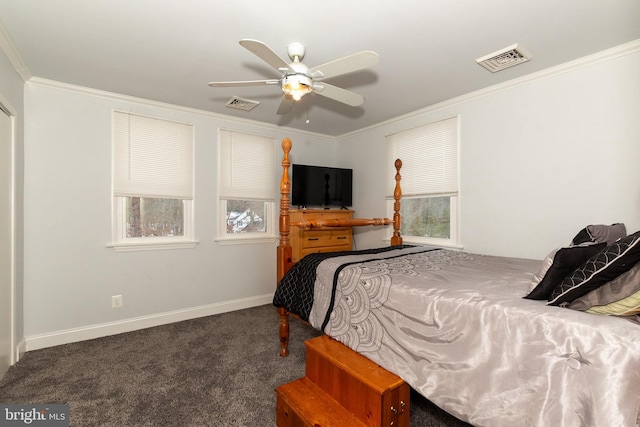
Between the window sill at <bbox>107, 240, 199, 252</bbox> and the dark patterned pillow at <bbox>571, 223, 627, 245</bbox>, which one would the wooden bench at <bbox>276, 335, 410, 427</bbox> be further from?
the window sill at <bbox>107, 240, 199, 252</bbox>

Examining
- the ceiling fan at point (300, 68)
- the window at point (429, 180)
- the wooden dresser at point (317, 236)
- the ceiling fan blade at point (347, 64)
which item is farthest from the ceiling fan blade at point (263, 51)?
the window at point (429, 180)

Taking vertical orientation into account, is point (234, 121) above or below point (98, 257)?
above

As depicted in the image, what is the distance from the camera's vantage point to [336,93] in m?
2.31

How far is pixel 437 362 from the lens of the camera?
143 centimetres

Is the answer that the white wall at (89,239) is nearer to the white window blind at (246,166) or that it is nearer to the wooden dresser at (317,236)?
the white window blind at (246,166)

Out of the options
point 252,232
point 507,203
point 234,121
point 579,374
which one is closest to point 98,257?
point 252,232

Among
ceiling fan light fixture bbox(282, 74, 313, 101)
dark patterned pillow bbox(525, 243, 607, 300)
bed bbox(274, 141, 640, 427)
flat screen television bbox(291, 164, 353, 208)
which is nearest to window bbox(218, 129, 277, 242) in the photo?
flat screen television bbox(291, 164, 353, 208)

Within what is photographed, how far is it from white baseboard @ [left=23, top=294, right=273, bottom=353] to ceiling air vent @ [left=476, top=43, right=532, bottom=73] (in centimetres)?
351

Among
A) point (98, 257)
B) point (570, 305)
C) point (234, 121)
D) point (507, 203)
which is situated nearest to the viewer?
point (570, 305)

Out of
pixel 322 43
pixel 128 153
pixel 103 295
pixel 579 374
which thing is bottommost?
pixel 103 295

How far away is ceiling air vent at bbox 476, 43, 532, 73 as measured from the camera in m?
2.23

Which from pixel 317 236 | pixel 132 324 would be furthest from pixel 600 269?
pixel 132 324

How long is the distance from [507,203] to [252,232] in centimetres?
295

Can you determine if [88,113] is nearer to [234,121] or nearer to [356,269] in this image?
[234,121]
